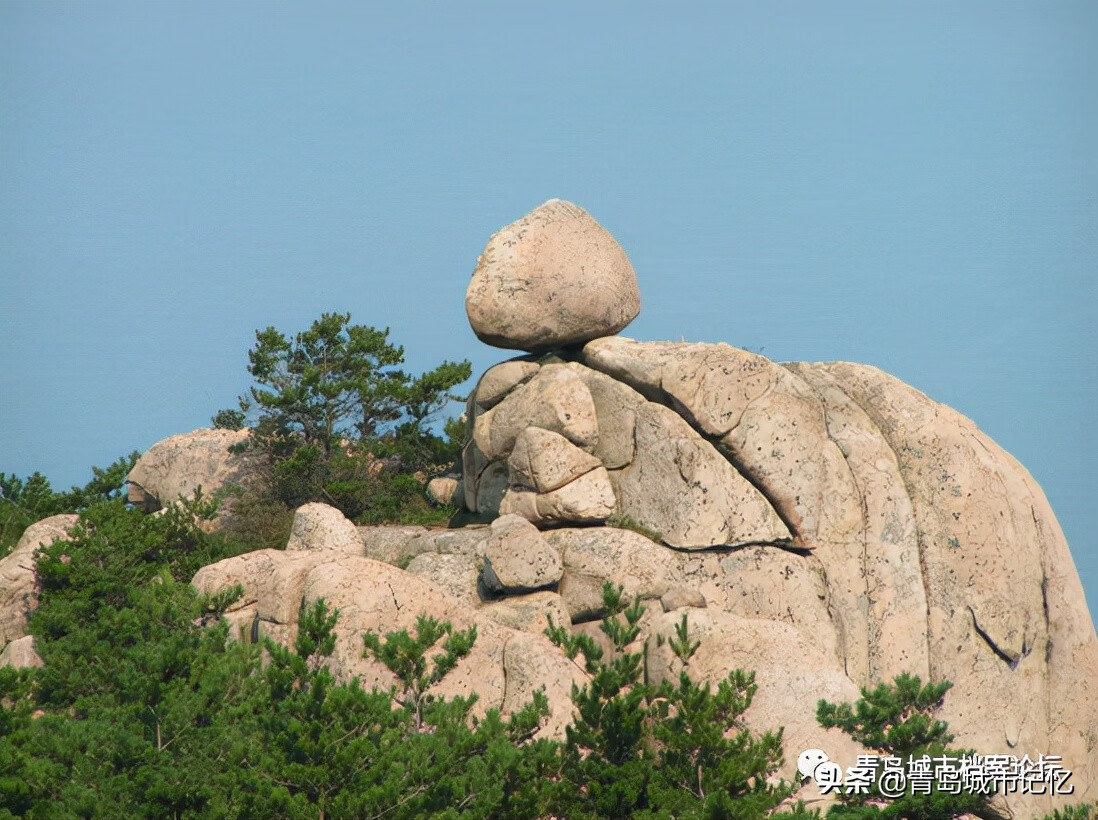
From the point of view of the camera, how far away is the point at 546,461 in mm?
31812

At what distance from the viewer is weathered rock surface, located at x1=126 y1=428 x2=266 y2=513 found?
37.8m

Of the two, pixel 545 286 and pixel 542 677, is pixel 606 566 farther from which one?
A: pixel 545 286

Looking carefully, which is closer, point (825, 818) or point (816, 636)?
point (825, 818)

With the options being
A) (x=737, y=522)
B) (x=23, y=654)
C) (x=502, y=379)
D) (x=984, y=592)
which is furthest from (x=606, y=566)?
(x=23, y=654)

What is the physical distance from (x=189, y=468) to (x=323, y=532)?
7.16 meters

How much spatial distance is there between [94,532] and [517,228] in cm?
871

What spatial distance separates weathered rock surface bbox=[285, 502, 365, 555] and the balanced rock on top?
13.3ft

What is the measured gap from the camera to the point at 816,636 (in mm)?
30922

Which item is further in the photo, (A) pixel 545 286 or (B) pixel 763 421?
(A) pixel 545 286

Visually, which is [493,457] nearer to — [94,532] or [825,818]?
[94,532]

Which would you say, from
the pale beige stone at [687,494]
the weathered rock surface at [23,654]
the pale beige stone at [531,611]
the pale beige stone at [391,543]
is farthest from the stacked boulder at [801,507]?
the weathered rock surface at [23,654]

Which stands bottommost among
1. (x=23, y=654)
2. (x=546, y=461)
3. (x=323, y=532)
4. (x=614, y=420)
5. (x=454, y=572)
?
(x=23, y=654)

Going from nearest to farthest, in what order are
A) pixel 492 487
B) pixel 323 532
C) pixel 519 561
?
pixel 519 561 < pixel 323 532 < pixel 492 487

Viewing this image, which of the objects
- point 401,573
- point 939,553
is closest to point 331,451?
point 401,573
